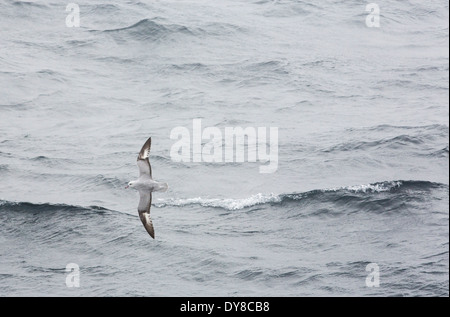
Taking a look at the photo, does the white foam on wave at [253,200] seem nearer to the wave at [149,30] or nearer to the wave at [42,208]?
the wave at [42,208]

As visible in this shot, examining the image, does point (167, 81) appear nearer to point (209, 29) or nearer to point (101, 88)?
point (101, 88)

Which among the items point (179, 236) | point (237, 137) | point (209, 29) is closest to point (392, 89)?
point (237, 137)

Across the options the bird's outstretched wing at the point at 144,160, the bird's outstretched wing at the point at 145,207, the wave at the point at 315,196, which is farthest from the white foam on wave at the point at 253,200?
the bird's outstretched wing at the point at 144,160

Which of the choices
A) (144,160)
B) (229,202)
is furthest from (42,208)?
(144,160)

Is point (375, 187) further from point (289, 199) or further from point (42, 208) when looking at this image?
point (42, 208)

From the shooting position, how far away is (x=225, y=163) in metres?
36.5

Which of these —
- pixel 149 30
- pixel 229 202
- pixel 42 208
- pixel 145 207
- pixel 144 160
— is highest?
pixel 149 30

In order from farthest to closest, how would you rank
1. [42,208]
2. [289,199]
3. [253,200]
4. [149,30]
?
1. [149,30]
2. [42,208]
3. [253,200]
4. [289,199]

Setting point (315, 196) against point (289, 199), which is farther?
point (289, 199)

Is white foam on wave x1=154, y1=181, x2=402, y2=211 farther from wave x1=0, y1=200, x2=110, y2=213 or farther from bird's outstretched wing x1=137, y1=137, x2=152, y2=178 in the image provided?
bird's outstretched wing x1=137, y1=137, x2=152, y2=178

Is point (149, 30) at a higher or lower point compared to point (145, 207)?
higher

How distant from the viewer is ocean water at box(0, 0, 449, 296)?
29.2 metres

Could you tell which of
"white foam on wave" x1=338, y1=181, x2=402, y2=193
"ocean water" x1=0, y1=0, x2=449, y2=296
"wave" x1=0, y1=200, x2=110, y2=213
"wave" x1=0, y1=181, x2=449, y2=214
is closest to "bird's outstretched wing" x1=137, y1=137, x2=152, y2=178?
"ocean water" x1=0, y1=0, x2=449, y2=296

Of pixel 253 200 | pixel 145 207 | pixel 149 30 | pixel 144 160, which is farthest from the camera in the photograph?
pixel 149 30
